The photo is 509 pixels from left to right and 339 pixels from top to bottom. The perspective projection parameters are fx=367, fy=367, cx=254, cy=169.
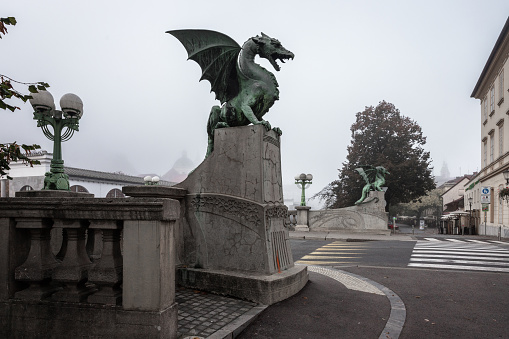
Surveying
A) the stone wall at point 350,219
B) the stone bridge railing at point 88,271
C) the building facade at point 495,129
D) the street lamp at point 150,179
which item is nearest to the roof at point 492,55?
the building facade at point 495,129

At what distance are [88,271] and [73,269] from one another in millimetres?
158

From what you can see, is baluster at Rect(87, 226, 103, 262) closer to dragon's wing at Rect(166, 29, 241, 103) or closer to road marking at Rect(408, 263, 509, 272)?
dragon's wing at Rect(166, 29, 241, 103)

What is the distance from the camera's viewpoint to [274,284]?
4.90 meters

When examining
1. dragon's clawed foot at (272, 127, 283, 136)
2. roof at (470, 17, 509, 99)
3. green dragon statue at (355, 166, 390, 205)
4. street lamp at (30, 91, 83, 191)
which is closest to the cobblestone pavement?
dragon's clawed foot at (272, 127, 283, 136)

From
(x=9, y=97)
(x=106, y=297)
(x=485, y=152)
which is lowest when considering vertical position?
(x=106, y=297)

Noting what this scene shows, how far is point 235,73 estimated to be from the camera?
682 centimetres

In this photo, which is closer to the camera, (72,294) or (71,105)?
(72,294)

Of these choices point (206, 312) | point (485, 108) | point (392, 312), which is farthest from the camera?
point (485, 108)

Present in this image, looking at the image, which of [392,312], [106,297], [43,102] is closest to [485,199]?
[392,312]

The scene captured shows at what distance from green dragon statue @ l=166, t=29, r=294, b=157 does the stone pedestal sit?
1.51ft

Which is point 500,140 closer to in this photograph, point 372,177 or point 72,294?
point 372,177

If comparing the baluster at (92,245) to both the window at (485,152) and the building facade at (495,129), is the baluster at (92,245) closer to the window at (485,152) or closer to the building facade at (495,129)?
the building facade at (495,129)

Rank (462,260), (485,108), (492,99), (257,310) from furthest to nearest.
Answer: (485,108), (492,99), (462,260), (257,310)

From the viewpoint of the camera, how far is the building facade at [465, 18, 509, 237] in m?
25.4
